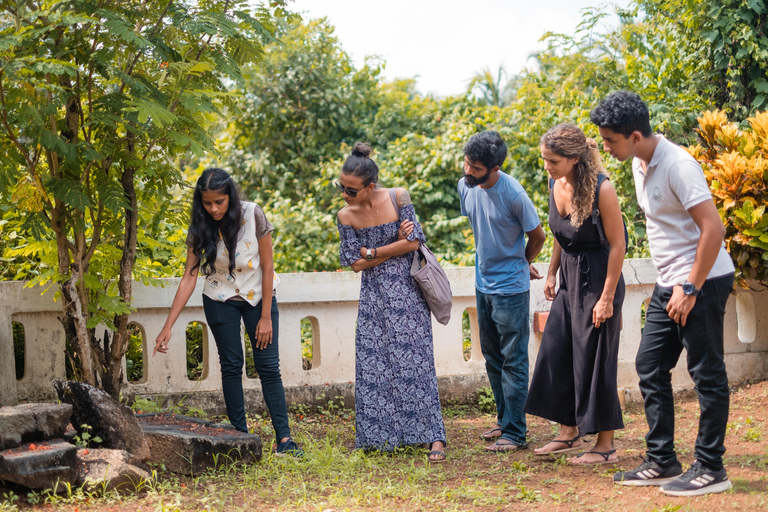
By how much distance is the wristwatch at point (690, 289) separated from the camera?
3.15 m

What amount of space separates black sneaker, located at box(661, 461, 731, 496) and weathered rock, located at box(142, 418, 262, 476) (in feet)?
7.80

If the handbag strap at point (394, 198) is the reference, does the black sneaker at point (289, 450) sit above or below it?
below

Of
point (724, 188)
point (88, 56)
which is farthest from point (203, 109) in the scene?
point (724, 188)

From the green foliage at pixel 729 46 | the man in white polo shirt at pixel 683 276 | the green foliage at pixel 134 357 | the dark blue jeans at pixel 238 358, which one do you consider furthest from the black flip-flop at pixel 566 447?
the green foliage at pixel 729 46

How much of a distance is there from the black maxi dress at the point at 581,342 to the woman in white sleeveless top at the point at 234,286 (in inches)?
65.9

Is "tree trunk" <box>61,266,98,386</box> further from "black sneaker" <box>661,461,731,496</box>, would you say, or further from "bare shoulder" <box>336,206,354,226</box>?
"black sneaker" <box>661,461,731,496</box>

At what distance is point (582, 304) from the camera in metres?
3.94

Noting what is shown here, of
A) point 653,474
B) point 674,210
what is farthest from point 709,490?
point 674,210

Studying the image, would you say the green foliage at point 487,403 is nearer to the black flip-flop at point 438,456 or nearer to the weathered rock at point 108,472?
the black flip-flop at point 438,456

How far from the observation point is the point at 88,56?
4.02m

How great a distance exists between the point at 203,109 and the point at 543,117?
5795mm

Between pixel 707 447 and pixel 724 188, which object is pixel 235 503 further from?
pixel 724 188

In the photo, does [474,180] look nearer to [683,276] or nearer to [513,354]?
[513,354]

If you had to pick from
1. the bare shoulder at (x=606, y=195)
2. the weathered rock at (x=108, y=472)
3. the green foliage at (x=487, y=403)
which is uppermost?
the bare shoulder at (x=606, y=195)
